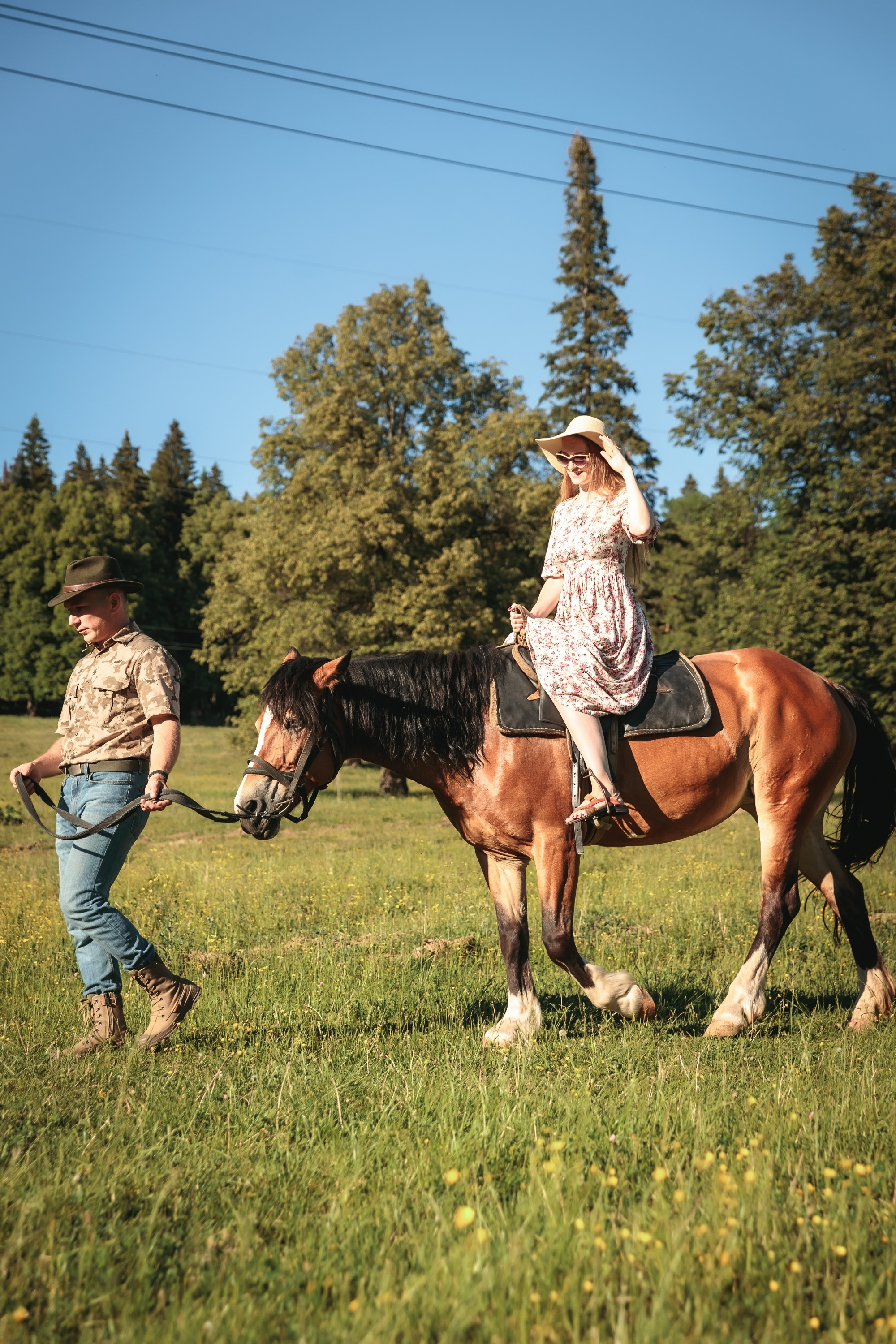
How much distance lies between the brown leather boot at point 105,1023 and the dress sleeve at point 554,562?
323cm

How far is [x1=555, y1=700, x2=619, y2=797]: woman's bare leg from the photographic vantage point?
Answer: 488 cm

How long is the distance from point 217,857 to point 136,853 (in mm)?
1524

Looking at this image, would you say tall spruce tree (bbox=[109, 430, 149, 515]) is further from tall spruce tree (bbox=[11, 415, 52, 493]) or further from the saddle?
the saddle

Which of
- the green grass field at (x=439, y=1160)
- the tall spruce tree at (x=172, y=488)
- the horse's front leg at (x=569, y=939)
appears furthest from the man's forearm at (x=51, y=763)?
the tall spruce tree at (x=172, y=488)

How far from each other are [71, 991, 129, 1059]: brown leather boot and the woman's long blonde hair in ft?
11.8

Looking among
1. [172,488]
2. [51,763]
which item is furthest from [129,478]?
Answer: [51,763]

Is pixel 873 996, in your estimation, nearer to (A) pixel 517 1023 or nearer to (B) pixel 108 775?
(A) pixel 517 1023

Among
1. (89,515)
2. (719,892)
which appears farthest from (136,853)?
(89,515)

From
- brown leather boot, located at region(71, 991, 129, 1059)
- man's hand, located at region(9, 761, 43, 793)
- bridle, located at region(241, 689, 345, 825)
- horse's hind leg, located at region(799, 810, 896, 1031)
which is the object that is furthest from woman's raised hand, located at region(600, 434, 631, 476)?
brown leather boot, located at region(71, 991, 129, 1059)

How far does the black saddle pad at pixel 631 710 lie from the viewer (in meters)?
5.10

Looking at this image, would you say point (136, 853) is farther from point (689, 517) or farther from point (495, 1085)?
point (689, 517)

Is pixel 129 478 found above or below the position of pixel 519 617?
above

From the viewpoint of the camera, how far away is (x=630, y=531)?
5039 mm

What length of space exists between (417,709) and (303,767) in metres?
0.76
